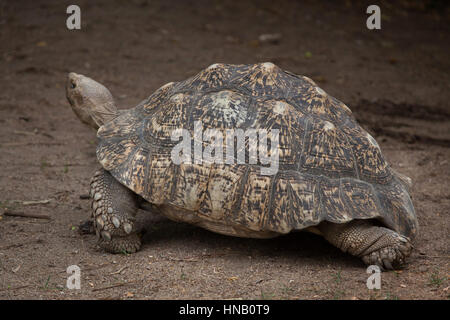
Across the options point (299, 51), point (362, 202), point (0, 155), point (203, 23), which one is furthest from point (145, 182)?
point (203, 23)

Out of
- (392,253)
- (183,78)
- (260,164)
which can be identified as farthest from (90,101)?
(183,78)

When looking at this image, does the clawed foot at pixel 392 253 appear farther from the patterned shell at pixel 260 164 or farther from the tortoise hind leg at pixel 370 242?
the patterned shell at pixel 260 164

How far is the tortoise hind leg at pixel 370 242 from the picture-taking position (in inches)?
163

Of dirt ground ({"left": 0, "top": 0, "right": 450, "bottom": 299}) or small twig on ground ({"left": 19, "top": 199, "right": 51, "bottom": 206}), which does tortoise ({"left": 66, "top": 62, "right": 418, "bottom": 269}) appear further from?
small twig on ground ({"left": 19, "top": 199, "right": 51, "bottom": 206})

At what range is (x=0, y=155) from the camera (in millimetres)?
6355

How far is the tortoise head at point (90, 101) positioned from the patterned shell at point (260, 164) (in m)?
0.65

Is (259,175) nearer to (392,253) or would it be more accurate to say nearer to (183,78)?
(392,253)

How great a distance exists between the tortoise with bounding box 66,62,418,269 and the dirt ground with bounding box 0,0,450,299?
0.28 metres

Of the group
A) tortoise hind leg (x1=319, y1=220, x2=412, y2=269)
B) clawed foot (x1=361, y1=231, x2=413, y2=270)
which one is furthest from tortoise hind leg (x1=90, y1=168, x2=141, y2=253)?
clawed foot (x1=361, y1=231, x2=413, y2=270)

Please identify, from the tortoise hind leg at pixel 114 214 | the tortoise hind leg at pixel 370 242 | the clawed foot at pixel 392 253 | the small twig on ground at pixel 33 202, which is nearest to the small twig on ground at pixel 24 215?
the small twig on ground at pixel 33 202

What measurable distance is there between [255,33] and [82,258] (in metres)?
7.73

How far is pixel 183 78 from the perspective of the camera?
894cm

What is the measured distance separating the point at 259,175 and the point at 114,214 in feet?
4.05

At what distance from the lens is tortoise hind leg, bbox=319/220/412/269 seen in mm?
4133
